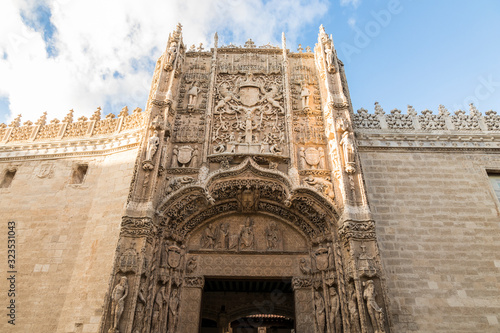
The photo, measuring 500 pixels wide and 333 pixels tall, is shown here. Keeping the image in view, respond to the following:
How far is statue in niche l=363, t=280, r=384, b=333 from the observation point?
28.7 ft

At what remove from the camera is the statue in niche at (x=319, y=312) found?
1016cm

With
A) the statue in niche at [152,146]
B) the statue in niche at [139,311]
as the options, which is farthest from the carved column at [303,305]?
the statue in niche at [152,146]

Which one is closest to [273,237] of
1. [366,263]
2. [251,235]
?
[251,235]

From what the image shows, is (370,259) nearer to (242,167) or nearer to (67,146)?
(242,167)

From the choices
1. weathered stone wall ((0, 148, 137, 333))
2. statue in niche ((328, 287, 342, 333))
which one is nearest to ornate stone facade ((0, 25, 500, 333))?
statue in niche ((328, 287, 342, 333))

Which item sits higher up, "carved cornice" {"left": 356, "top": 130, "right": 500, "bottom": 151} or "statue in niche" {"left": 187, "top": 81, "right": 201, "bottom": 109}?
"statue in niche" {"left": 187, "top": 81, "right": 201, "bottom": 109}

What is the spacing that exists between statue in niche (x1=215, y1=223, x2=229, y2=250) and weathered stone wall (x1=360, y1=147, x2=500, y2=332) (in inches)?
187

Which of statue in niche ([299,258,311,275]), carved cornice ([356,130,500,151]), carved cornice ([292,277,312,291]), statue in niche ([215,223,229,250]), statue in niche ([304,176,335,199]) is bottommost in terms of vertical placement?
carved cornice ([292,277,312,291])

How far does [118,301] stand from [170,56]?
914 centimetres

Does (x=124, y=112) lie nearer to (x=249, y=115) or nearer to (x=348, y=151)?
(x=249, y=115)

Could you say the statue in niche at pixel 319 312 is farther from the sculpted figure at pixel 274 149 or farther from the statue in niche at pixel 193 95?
the statue in niche at pixel 193 95

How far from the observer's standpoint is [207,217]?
12.1m

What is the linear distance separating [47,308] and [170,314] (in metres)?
3.52

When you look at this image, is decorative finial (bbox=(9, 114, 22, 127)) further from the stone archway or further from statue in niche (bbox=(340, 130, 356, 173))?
statue in niche (bbox=(340, 130, 356, 173))
